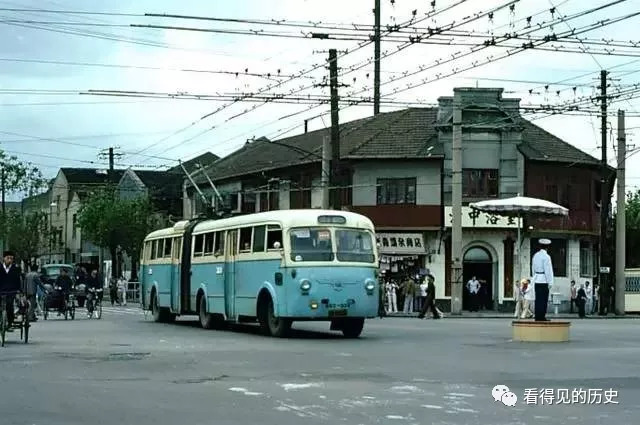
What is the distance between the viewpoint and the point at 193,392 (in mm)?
14266

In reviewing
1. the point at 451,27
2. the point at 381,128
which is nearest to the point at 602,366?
the point at 451,27

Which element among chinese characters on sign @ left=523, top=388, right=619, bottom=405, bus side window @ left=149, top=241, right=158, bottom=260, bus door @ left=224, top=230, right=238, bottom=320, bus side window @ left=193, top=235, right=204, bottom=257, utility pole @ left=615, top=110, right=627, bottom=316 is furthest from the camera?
utility pole @ left=615, top=110, right=627, bottom=316

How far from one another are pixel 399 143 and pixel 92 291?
23.6 metres

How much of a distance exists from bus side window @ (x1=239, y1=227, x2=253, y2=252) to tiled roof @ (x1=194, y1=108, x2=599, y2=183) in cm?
2472

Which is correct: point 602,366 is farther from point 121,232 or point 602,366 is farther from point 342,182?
point 121,232

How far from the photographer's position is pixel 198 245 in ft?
104

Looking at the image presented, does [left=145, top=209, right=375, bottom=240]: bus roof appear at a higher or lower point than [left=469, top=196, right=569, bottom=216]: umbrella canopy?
lower

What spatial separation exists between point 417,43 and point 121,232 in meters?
53.6

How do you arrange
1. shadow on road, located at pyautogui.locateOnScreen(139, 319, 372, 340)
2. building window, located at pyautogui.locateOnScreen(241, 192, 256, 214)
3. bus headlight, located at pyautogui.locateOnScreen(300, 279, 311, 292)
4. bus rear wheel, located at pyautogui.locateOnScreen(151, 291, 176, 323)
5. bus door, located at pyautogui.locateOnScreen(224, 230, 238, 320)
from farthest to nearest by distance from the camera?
building window, located at pyautogui.locateOnScreen(241, 192, 256, 214), bus rear wheel, located at pyautogui.locateOnScreen(151, 291, 176, 323), bus door, located at pyautogui.locateOnScreen(224, 230, 238, 320), shadow on road, located at pyautogui.locateOnScreen(139, 319, 372, 340), bus headlight, located at pyautogui.locateOnScreen(300, 279, 311, 292)

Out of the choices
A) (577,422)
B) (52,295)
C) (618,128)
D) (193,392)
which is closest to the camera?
(577,422)

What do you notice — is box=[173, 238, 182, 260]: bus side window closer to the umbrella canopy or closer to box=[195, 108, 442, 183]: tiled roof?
the umbrella canopy

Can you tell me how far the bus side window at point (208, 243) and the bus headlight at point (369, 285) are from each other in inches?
251

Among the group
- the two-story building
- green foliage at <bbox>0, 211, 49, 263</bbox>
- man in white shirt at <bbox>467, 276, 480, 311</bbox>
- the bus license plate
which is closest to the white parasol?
the bus license plate

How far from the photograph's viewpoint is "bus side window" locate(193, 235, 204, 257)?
1233 inches
